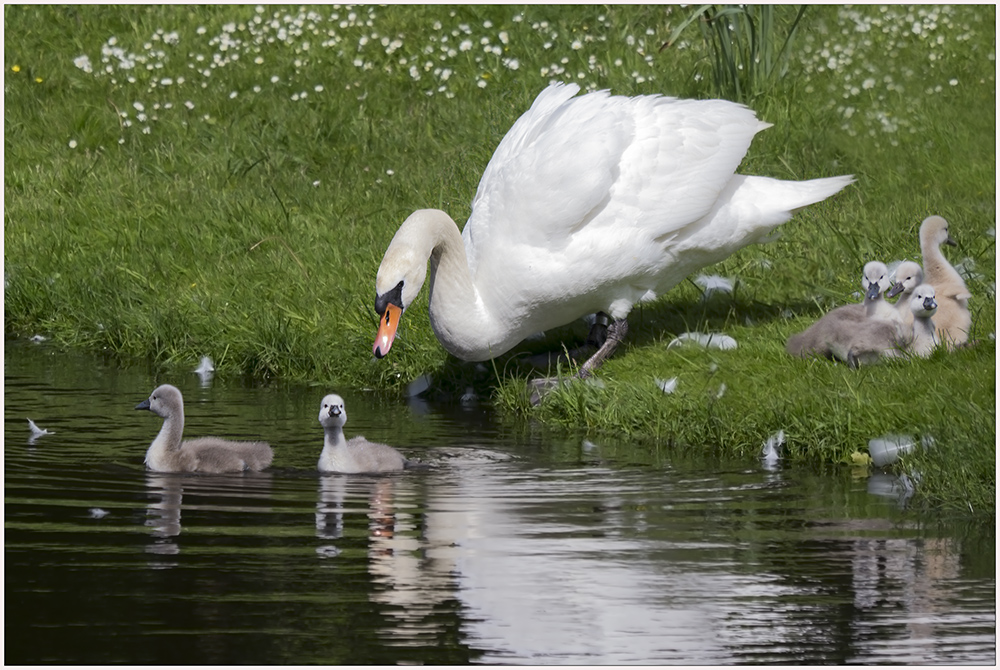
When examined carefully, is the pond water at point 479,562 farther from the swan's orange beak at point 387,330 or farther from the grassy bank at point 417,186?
the grassy bank at point 417,186

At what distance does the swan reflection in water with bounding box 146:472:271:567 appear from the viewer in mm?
6125

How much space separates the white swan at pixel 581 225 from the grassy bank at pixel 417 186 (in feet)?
1.52

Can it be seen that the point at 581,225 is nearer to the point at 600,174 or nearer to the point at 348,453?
the point at 600,174

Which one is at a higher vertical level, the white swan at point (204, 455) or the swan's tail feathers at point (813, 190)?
the swan's tail feathers at point (813, 190)

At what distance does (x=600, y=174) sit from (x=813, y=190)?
153cm

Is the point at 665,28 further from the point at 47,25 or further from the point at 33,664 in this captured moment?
the point at 33,664

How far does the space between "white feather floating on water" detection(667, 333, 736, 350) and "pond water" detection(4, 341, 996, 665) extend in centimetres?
139

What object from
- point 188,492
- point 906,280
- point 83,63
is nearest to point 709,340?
point 906,280

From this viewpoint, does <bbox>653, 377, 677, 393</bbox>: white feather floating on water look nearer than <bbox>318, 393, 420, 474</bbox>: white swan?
No

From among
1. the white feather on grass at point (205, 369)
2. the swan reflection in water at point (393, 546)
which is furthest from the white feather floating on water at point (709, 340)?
the white feather on grass at point (205, 369)

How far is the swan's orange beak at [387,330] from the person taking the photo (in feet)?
26.2

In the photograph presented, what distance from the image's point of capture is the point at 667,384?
27.3 ft

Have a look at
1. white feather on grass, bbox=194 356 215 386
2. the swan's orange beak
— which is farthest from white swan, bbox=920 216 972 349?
white feather on grass, bbox=194 356 215 386

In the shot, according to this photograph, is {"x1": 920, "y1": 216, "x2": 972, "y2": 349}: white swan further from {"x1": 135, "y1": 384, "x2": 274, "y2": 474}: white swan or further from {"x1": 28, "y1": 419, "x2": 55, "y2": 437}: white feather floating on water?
{"x1": 28, "y1": 419, "x2": 55, "y2": 437}: white feather floating on water
